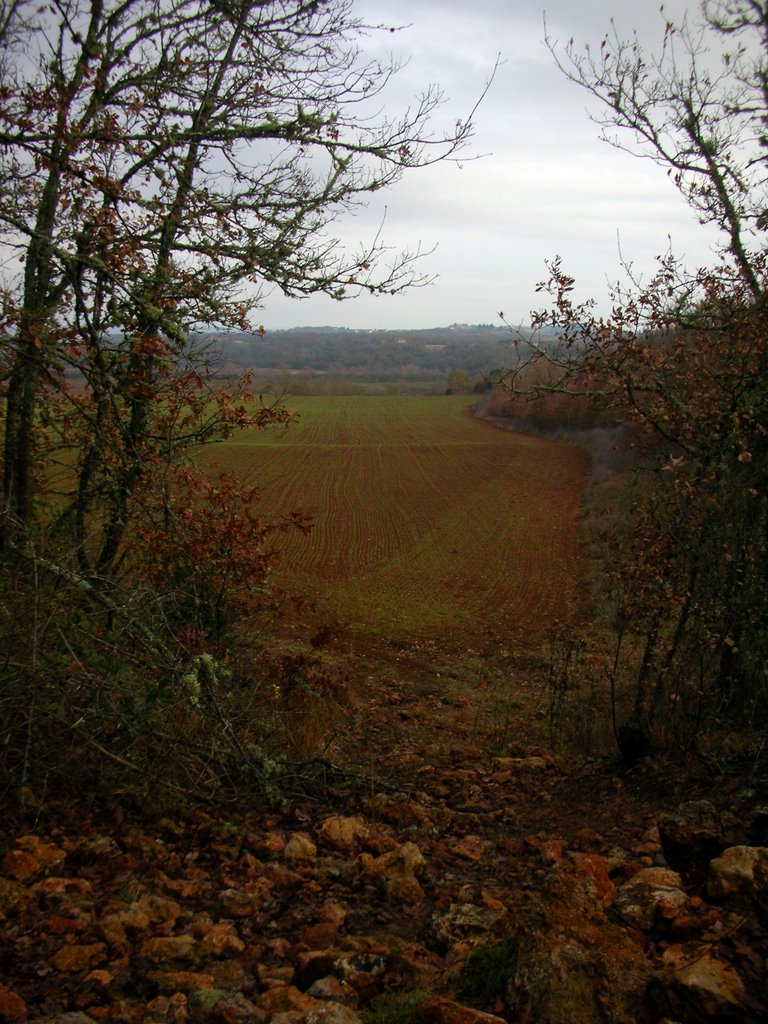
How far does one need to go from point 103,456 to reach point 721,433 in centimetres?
548

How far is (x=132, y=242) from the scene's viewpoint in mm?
6250

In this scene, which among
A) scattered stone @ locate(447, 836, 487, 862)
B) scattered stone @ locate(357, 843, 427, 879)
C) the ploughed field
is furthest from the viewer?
the ploughed field

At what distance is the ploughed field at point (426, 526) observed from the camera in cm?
1800

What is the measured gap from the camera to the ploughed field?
1800cm

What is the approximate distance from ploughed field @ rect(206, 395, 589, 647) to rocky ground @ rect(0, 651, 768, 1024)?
4.25m

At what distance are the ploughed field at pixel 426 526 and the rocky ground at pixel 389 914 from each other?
4.25m

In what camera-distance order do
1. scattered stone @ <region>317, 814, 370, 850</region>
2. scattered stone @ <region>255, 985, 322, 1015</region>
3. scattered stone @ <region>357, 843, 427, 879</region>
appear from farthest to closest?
1. scattered stone @ <region>317, 814, 370, 850</region>
2. scattered stone @ <region>357, 843, 427, 879</region>
3. scattered stone @ <region>255, 985, 322, 1015</region>

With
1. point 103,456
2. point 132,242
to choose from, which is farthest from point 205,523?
point 132,242

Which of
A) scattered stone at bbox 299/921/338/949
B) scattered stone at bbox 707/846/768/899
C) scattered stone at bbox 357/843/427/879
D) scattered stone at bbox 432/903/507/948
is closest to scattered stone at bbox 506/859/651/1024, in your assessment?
scattered stone at bbox 432/903/507/948

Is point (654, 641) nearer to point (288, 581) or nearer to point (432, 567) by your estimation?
point (288, 581)

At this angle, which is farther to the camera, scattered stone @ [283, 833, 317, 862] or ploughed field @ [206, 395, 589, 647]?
ploughed field @ [206, 395, 589, 647]

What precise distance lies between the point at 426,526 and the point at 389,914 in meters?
24.5

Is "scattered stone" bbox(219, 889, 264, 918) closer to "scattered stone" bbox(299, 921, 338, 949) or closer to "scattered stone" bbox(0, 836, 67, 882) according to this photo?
"scattered stone" bbox(299, 921, 338, 949)

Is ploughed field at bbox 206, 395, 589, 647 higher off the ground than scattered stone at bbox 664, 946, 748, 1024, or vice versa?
scattered stone at bbox 664, 946, 748, 1024
